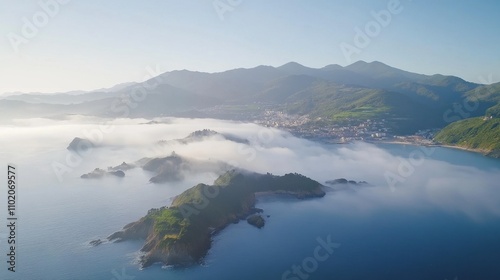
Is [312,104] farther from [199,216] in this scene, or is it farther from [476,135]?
[199,216]

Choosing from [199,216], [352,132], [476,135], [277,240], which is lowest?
[277,240]

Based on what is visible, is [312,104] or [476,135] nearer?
[476,135]

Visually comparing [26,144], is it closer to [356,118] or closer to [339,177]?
[339,177]

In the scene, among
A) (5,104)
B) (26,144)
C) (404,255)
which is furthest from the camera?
(5,104)

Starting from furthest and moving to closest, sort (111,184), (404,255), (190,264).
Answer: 1. (111,184)
2. (404,255)
3. (190,264)

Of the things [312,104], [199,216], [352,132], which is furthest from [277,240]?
[312,104]

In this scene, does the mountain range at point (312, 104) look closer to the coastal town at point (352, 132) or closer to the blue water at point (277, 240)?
the coastal town at point (352, 132)

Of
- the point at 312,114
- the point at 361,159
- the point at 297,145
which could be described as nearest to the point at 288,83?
the point at 312,114

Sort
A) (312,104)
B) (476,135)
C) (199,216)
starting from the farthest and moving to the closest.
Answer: (312,104) < (476,135) < (199,216)

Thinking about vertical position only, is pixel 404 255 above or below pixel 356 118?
below
